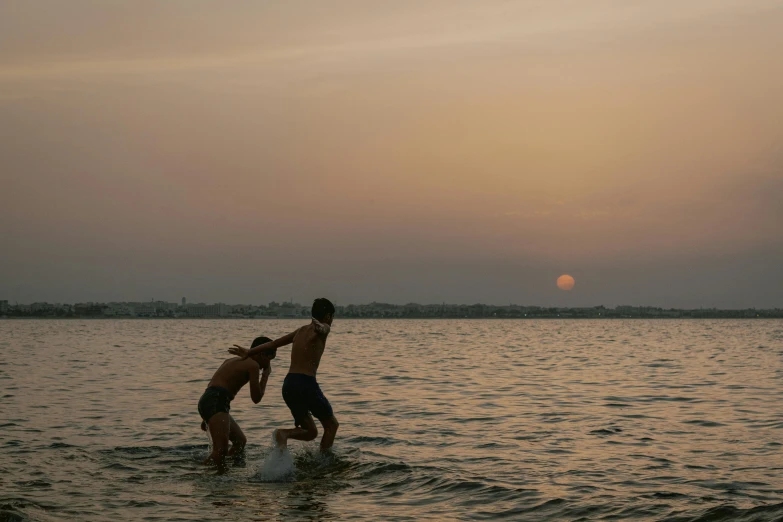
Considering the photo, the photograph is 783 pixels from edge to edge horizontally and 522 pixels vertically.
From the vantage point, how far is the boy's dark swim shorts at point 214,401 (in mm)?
12406

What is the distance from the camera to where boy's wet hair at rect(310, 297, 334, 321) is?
469 inches

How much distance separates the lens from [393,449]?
14.8m

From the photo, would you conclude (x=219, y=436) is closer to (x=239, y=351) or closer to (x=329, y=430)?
(x=239, y=351)

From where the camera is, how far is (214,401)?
40.7 ft

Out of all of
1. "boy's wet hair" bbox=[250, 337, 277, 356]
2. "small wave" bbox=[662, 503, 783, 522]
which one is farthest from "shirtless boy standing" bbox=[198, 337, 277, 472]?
"small wave" bbox=[662, 503, 783, 522]

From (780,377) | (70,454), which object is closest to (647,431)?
(70,454)

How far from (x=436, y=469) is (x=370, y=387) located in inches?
563

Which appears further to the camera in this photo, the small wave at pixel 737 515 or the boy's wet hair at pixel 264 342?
the boy's wet hair at pixel 264 342

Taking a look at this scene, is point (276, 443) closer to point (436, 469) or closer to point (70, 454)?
point (436, 469)

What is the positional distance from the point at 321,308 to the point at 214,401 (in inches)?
87.8

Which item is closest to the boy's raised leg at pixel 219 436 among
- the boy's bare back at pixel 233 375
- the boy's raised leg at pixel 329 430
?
the boy's bare back at pixel 233 375

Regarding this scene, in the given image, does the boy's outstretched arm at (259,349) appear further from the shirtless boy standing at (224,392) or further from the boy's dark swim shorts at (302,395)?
the boy's dark swim shorts at (302,395)

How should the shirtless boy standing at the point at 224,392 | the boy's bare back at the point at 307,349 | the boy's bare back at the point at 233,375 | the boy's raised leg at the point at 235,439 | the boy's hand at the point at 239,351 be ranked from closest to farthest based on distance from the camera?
the boy's hand at the point at 239,351
the boy's bare back at the point at 307,349
the shirtless boy standing at the point at 224,392
the boy's bare back at the point at 233,375
the boy's raised leg at the point at 235,439

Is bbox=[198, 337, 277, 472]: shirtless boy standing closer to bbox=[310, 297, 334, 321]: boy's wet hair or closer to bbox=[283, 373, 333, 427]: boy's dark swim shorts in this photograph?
bbox=[283, 373, 333, 427]: boy's dark swim shorts
